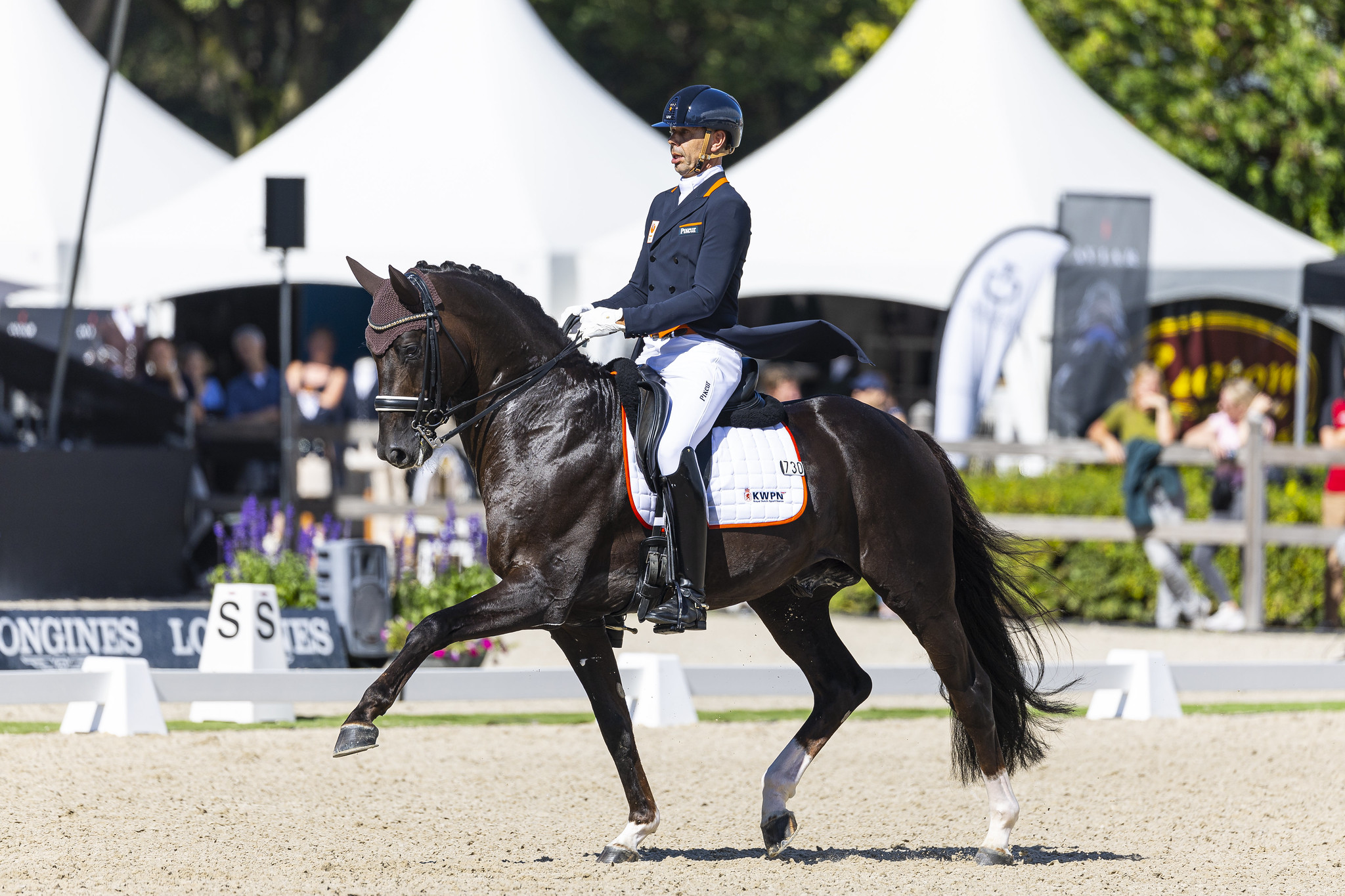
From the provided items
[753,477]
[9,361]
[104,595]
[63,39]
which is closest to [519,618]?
[753,477]

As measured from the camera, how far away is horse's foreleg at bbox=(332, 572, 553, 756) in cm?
486

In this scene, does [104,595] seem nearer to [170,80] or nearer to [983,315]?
[983,315]

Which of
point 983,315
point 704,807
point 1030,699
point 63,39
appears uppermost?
point 63,39

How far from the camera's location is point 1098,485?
13.7m

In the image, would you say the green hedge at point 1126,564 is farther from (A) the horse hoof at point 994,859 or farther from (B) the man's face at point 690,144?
(B) the man's face at point 690,144

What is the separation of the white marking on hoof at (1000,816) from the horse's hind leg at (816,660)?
55 centimetres

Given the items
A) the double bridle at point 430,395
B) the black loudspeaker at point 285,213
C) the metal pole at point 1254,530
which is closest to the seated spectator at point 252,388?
the black loudspeaker at point 285,213

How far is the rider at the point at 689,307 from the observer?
5.39 metres

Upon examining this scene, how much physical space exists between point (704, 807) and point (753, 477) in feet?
5.84

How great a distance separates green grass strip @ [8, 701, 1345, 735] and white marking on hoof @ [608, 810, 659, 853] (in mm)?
2951

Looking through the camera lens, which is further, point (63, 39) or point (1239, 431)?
point (63, 39)

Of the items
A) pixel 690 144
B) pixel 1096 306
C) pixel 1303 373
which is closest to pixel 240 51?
pixel 1096 306

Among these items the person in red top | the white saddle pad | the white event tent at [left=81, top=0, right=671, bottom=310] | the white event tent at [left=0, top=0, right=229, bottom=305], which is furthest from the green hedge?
the white event tent at [left=0, top=0, right=229, bottom=305]

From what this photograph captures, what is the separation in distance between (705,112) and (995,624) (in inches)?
85.4
